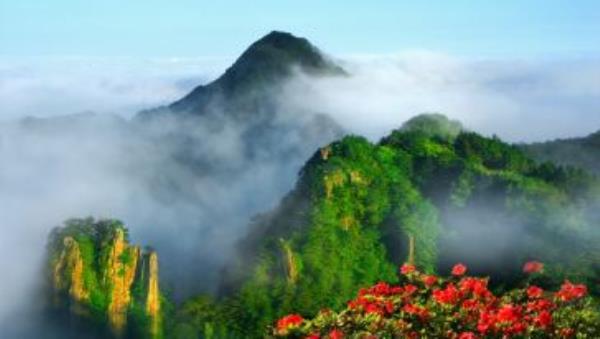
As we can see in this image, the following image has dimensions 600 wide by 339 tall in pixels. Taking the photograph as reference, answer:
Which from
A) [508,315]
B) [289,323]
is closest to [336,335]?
[289,323]

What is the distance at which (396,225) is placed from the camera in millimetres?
93250

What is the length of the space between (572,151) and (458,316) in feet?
399

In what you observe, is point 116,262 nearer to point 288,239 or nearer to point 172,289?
point 288,239

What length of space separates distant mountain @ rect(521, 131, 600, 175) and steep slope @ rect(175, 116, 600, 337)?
115 feet

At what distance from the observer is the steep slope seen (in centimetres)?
7975

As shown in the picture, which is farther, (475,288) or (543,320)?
(475,288)

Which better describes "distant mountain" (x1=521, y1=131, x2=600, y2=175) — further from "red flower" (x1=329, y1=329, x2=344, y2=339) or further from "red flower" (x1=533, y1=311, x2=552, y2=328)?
"red flower" (x1=329, y1=329, x2=344, y2=339)

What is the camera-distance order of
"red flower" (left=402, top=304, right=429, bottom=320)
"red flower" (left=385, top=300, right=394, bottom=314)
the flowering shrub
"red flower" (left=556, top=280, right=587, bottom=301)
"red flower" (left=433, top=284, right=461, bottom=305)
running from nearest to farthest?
the flowering shrub < "red flower" (left=556, top=280, right=587, bottom=301) < "red flower" (left=402, top=304, right=429, bottom=320) < "red flower" (left=433, top=284, right=461, bottom=305) < "red flower" (left=385, top=300, right=394, bottom=314)

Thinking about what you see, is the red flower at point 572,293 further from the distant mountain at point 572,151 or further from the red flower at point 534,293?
the distant mountain at point 572,151

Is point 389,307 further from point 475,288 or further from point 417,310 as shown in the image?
point 475,288

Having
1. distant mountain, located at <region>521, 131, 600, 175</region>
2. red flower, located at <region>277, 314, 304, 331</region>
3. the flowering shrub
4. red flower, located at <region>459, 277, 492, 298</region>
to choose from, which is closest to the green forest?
distant mountain, located at <region>521, 131, 600, 175</region>

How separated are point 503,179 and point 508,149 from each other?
41.9ft

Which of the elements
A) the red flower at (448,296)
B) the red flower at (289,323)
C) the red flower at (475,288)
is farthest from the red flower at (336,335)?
the red flower at (475,288)

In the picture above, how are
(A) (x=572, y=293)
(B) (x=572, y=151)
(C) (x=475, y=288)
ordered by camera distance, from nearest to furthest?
(A) (x=572, y=293) → (C) (x=475, y=288) → (B) (x=572, y=151)
